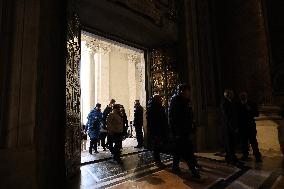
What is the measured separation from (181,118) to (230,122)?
167cm

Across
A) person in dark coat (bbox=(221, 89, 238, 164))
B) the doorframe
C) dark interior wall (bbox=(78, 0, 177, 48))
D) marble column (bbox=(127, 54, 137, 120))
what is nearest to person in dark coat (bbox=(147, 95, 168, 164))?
person in dark coat (bbox=(221, 89, 238, 164))

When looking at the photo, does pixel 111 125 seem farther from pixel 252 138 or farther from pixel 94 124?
pixel 252 138

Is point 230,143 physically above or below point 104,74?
below

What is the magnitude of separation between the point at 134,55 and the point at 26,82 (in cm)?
1818

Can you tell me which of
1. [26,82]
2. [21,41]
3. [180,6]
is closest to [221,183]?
[26,82]

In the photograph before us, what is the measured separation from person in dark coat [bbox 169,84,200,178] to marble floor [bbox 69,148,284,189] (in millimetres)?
340

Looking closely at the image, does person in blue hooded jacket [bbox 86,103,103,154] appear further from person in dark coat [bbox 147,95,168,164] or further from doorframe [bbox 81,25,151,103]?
person in dark coat [bbox 147,95,168,164]

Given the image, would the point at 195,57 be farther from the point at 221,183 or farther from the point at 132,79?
the point at 132,79

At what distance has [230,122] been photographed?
5516 mm

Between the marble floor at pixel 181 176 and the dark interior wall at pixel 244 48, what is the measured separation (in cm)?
325

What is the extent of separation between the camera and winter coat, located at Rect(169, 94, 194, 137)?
437 cm

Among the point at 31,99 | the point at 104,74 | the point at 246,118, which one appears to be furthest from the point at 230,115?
the point at 104,74

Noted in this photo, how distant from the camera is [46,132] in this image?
13.8ft

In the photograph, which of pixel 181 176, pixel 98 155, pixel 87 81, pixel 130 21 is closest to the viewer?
pixel 181 176
